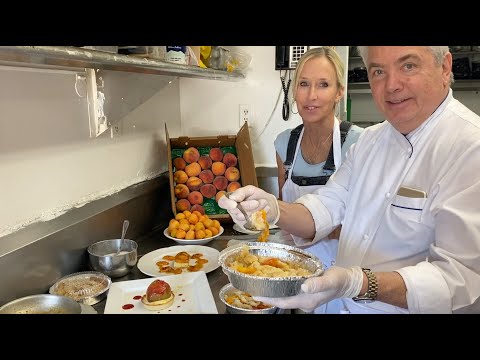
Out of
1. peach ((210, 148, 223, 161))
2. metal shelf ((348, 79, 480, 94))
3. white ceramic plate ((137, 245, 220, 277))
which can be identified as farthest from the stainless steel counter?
metal shelf ((348, 79, 480, 94))

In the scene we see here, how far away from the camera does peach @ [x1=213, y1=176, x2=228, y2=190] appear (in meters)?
1.99

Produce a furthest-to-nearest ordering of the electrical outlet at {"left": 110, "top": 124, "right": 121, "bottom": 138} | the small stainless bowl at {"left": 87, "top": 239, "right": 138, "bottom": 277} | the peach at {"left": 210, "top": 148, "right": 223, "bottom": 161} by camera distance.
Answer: the peach at {"left": 210, "top": 148, "right": 223, "bottom": 161} → the electrical outlet at {"left": 110, "top": 124, "right": 121, "bottom": 138} → the small stainless bowl at {"left": 87, "top": 239, "right": 138, "bottom": 277}

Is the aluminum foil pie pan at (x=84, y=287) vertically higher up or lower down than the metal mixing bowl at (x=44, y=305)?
lower down

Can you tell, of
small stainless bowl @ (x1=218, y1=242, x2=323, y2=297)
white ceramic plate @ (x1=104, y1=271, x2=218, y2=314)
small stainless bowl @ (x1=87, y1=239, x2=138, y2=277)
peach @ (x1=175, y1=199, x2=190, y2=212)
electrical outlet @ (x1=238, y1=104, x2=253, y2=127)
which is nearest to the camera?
small stainless bowl @ (x1=218, y1=242, x2=323, y2=297)

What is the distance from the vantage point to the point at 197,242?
168 cm

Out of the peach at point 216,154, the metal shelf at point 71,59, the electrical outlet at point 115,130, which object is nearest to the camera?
the metal shelf at point 71,59

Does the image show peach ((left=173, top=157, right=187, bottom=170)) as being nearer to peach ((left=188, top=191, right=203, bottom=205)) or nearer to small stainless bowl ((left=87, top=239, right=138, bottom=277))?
peach ((left=188, top=191, right=203, bottom=205))

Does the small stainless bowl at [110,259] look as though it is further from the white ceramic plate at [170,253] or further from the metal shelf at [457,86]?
the metal shelf at [457,86]

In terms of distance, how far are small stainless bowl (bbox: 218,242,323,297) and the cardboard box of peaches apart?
34.1 inches

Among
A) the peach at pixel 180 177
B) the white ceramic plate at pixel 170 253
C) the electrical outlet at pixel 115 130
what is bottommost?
the white ceramic plate at pixel 170 253

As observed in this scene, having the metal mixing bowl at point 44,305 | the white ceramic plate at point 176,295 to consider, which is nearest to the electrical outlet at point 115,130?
the white ceramic plate at point 176,295

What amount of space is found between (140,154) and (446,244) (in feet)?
4.58

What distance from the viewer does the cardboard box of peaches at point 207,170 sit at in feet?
6.36
